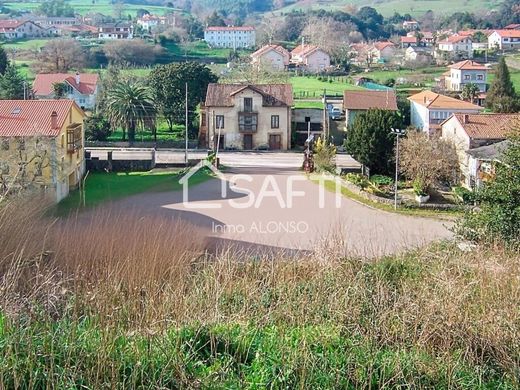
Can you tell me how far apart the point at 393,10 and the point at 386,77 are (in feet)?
289

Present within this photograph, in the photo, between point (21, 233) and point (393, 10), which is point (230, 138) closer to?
point (21, 233)

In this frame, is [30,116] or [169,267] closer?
[169,267]

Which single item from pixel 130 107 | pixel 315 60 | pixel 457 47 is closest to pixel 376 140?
pixel 130 107

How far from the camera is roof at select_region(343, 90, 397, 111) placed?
39.0 metres

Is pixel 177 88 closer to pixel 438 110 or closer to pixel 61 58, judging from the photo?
pixel 438 110

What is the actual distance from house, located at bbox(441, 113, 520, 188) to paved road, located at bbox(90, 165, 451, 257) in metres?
6.26

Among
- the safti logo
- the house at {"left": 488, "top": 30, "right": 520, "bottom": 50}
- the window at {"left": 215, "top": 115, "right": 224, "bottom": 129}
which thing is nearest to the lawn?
the safti logo

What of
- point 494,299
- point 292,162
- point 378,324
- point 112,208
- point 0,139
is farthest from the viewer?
point 292,162

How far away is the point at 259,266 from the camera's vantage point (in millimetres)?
10484

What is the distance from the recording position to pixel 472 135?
28.4 meters

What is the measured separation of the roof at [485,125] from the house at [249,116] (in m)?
10.2

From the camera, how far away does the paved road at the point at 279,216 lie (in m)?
17.9

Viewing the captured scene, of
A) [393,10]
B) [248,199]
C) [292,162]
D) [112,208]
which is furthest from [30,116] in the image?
[393,10]

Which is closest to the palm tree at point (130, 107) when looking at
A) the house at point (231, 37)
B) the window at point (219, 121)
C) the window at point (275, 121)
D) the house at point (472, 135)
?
the window at point (219, 121)
